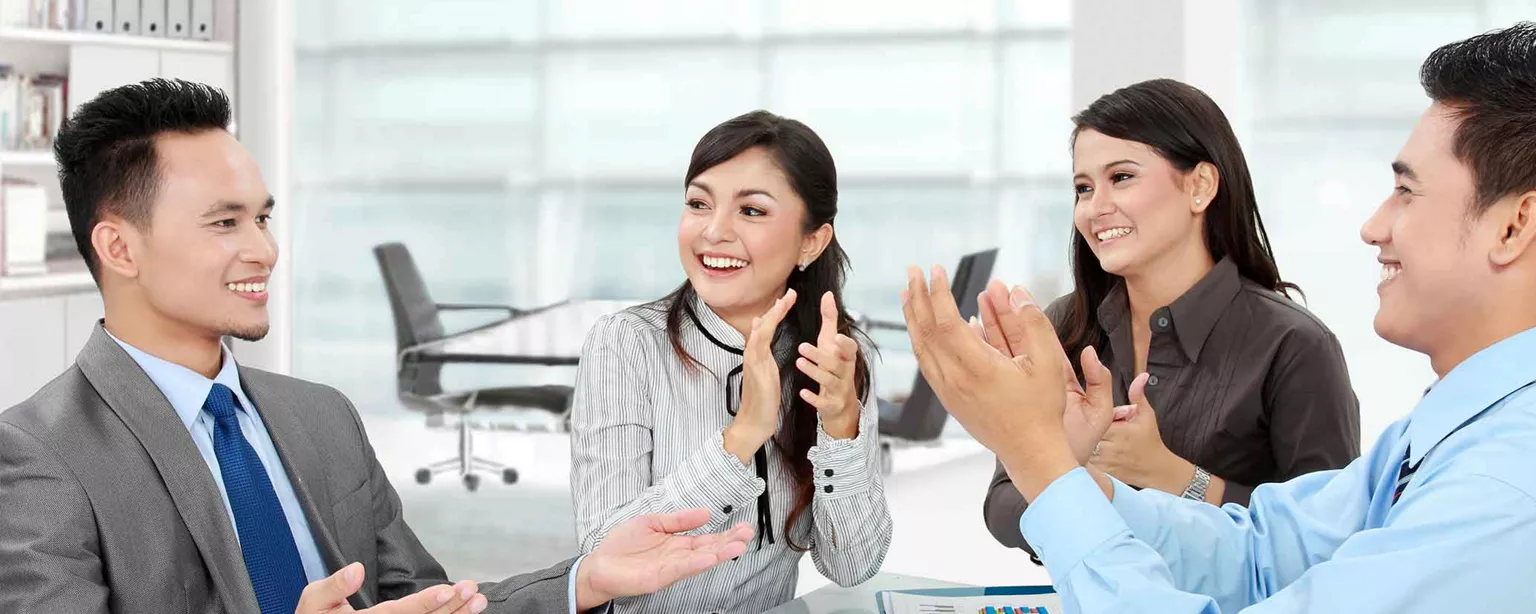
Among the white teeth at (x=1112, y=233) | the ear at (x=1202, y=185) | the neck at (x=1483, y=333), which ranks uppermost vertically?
the ear at (x=1202, y=185)

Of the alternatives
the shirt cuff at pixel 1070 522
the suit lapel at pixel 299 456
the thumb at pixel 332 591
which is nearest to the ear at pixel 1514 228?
the shirt cuff at pixel 1070 522

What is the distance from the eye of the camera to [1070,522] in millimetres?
1388

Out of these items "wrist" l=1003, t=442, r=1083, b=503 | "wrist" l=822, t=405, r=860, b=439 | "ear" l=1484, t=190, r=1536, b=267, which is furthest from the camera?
"wrist" l=822, t=405, r=860, b=439

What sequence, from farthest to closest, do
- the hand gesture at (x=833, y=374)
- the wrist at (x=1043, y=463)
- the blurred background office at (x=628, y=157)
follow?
the blurred background office at (x=628, y=157) < the hand gesture at (x=833, y=374) < the wrist at (x=1043, y=463)

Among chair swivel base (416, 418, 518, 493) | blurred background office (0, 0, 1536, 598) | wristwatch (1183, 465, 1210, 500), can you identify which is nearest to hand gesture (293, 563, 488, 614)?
wristwatch (1183, 465, 1210, 500)

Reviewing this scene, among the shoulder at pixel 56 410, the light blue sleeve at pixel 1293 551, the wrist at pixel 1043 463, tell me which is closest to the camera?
the light blue sleeve at pixel 1293 551

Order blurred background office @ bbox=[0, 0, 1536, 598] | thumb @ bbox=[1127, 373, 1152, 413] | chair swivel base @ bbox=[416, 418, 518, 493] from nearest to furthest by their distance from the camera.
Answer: thumb @ bbox=[1127, 373, 1152, 413] → blurred background office @ bbox=[0, 0, 1536, 598] → chair swivel base @ bbox=[416, 418, 518, 493]

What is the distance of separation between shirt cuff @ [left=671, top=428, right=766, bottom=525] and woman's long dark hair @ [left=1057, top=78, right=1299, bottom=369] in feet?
2.24

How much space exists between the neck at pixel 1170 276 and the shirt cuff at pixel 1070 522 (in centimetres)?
97

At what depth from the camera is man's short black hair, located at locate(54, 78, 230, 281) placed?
188cm

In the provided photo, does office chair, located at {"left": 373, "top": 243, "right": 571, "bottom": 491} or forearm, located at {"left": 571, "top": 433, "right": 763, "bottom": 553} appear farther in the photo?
office chair, located at {"left": 373, "top": 243, "right": 571, "bottom": 491}

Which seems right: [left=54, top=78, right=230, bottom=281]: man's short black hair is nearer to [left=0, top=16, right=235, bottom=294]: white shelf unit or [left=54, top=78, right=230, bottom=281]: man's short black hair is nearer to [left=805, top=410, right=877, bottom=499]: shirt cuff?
[left=805, top=410, right=877, bottom=499]: shirt cuff

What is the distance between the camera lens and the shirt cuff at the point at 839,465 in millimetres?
2146

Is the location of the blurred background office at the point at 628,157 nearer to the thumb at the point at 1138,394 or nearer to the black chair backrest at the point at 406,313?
the black chair backrest at the point at 406,313
